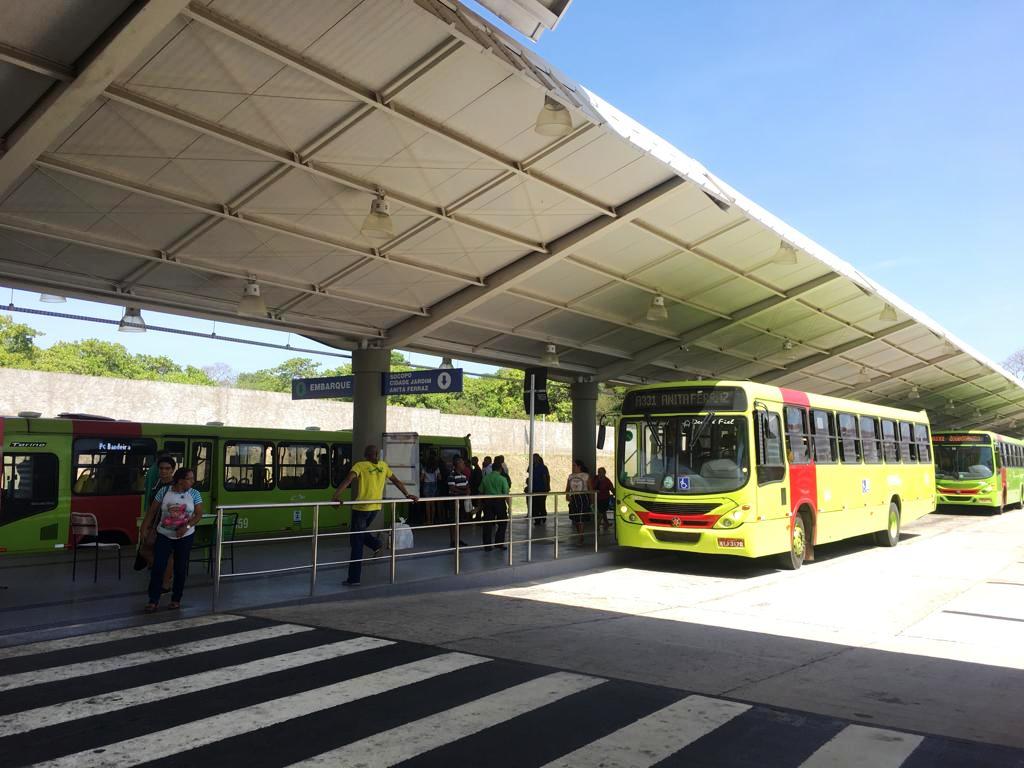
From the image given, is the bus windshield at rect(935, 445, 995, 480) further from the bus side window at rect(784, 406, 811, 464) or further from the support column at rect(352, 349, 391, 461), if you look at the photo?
the support column at rect(352, 349, 391, 461)

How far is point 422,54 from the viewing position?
9.30 m

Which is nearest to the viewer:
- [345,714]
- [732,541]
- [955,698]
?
[345,714]

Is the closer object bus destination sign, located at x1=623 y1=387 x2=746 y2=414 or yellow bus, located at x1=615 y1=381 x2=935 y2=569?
yellow bus, located at x1=615 y1=381 x2=935 y2=569

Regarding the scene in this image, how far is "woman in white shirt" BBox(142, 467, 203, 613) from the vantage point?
29.8 ft

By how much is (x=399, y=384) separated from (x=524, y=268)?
3888 mm

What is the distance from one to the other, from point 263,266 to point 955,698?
11.3 meters

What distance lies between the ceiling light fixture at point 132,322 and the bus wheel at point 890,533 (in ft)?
52.5

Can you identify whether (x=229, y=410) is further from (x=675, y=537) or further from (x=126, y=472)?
(x=675, y=537)

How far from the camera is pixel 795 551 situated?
14812 millimetres

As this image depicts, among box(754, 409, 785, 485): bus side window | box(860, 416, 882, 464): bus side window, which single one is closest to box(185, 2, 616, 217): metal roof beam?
box(754, 409, 785, 485): bus side window

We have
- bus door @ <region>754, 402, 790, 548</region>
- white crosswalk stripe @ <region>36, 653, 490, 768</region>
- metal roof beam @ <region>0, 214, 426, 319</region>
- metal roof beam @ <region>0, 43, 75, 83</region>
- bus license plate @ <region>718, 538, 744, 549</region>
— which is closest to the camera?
white crosswalk stripe @ <region>36, 653, 490, 768</region>

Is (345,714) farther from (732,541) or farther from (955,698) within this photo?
(732,541)

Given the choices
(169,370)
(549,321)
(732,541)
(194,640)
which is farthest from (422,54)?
(169,370)

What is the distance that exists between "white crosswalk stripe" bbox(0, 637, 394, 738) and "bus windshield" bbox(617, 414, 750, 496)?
23.9 ft
